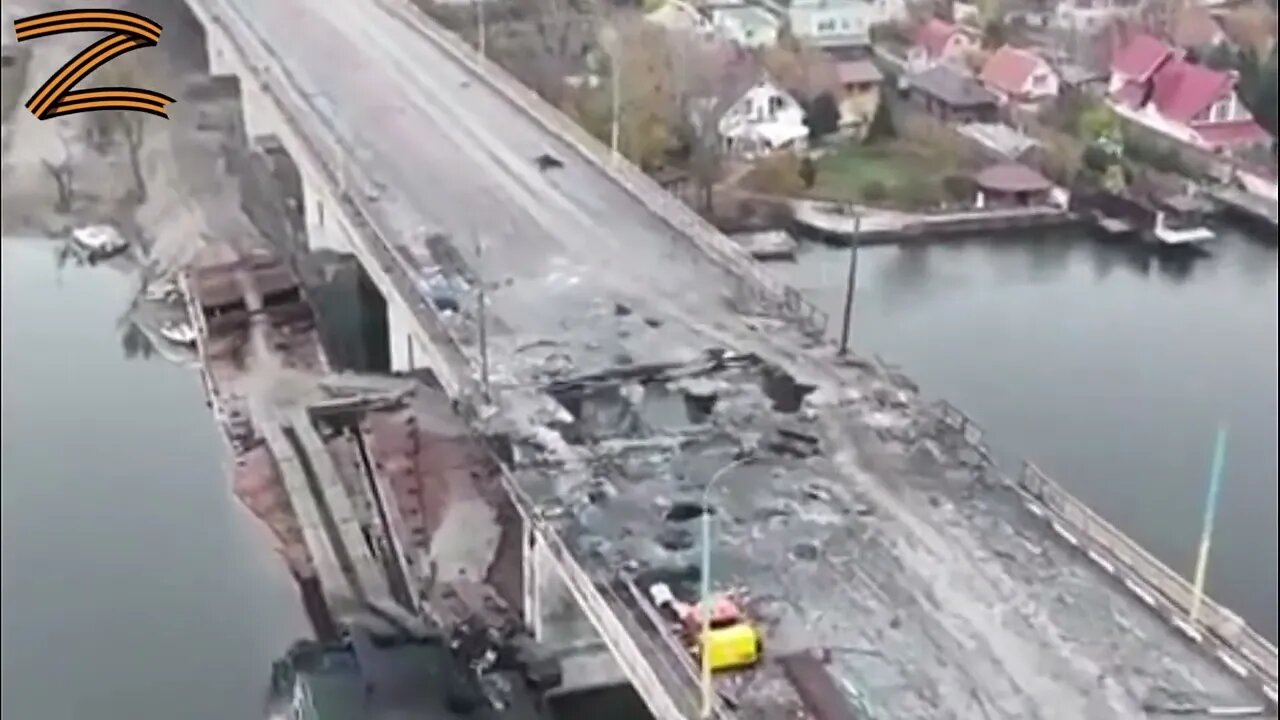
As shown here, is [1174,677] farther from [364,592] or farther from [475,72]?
[475,72]

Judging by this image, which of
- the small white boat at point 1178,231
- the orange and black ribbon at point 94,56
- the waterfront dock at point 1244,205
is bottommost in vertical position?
the small white boat at point 1178,231

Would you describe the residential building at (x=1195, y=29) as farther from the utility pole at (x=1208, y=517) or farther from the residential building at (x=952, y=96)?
the utility pole at (x=1208, y=517)

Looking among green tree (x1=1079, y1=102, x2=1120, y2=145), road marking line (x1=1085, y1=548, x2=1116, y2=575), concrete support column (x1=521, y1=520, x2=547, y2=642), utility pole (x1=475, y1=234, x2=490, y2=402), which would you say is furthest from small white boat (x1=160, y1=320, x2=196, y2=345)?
green tree (x1=1079, y1=102, x2=1120, y2=145)

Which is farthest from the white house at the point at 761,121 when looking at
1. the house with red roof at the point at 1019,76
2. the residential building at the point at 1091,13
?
the residential building at the point at 1091,13

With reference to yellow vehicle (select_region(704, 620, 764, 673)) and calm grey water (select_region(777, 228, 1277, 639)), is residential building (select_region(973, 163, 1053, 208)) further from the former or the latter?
yellow vehicle (select_region(704, 620, 764, 673))

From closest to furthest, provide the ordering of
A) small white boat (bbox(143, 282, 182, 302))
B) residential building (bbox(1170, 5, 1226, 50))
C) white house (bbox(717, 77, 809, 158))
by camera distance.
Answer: residential building (bbox(1170, 5, 1226, 50))
small white boat (bbox(143, 282, 182, 302))
white house (bbox(717, 77, 809, 158))
